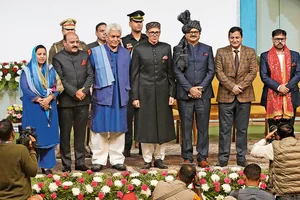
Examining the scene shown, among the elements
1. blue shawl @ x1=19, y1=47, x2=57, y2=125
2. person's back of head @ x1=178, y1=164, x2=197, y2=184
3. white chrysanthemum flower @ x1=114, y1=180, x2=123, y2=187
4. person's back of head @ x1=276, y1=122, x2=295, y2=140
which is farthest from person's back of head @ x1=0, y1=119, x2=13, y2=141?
person's back of head @ x1=276, y1=122, x2=295, y2=140

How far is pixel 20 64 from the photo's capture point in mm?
9719

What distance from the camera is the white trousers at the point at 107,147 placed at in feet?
23.6

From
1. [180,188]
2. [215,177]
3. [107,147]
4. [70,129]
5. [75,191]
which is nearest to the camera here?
[180,188]

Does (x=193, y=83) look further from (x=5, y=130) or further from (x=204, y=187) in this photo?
(x=5, y=130)

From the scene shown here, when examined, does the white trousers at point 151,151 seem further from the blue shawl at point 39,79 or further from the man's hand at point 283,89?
the man's hand at point 283,89

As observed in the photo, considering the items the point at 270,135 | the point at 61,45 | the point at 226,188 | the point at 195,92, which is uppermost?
the point at 61,45

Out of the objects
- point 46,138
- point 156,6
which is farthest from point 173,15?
point 46,138

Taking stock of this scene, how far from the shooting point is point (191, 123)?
7293 mm

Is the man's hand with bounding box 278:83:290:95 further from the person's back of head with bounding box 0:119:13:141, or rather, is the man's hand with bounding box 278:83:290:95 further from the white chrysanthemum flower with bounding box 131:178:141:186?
the person's back of head with bounding box 0:119:13:141

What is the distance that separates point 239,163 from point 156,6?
4.02 meters

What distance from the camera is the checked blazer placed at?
7.20 metres

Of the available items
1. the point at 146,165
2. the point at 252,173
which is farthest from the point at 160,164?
the point at 252,173

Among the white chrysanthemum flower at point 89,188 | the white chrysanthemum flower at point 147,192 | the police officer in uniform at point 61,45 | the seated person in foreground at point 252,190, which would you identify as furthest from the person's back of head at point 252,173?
the police officer in uniform at point 61,45

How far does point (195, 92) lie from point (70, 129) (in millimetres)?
1261
